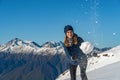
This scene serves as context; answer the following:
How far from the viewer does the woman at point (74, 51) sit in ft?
29.5

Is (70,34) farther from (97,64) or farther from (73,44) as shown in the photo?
(97,64)

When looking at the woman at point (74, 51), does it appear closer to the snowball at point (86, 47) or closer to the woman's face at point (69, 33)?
the woman's face at point (69, 33)

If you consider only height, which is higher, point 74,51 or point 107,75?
point 74,51

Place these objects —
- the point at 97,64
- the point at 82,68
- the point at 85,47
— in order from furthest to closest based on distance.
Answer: the point at 97,64
the point at 85,47
the point at 82,68

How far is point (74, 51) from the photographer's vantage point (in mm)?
9250

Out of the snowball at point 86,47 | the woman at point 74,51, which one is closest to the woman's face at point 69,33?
the woman at point 74,51

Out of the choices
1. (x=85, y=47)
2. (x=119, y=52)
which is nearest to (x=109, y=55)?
(x=119, y=52)

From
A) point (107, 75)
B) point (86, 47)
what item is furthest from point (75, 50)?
point (107, 75)

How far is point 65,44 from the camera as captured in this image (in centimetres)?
936

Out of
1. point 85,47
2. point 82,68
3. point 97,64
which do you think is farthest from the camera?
point 97,64

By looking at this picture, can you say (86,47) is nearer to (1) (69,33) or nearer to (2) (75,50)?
(2) (75,50)

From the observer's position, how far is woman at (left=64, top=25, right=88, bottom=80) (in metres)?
9.00

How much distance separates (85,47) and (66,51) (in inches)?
29.7

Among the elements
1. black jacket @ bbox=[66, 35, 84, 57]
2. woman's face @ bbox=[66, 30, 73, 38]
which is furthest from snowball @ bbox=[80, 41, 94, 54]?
woman's face @ bbox=[66, 30, 73, 38]
